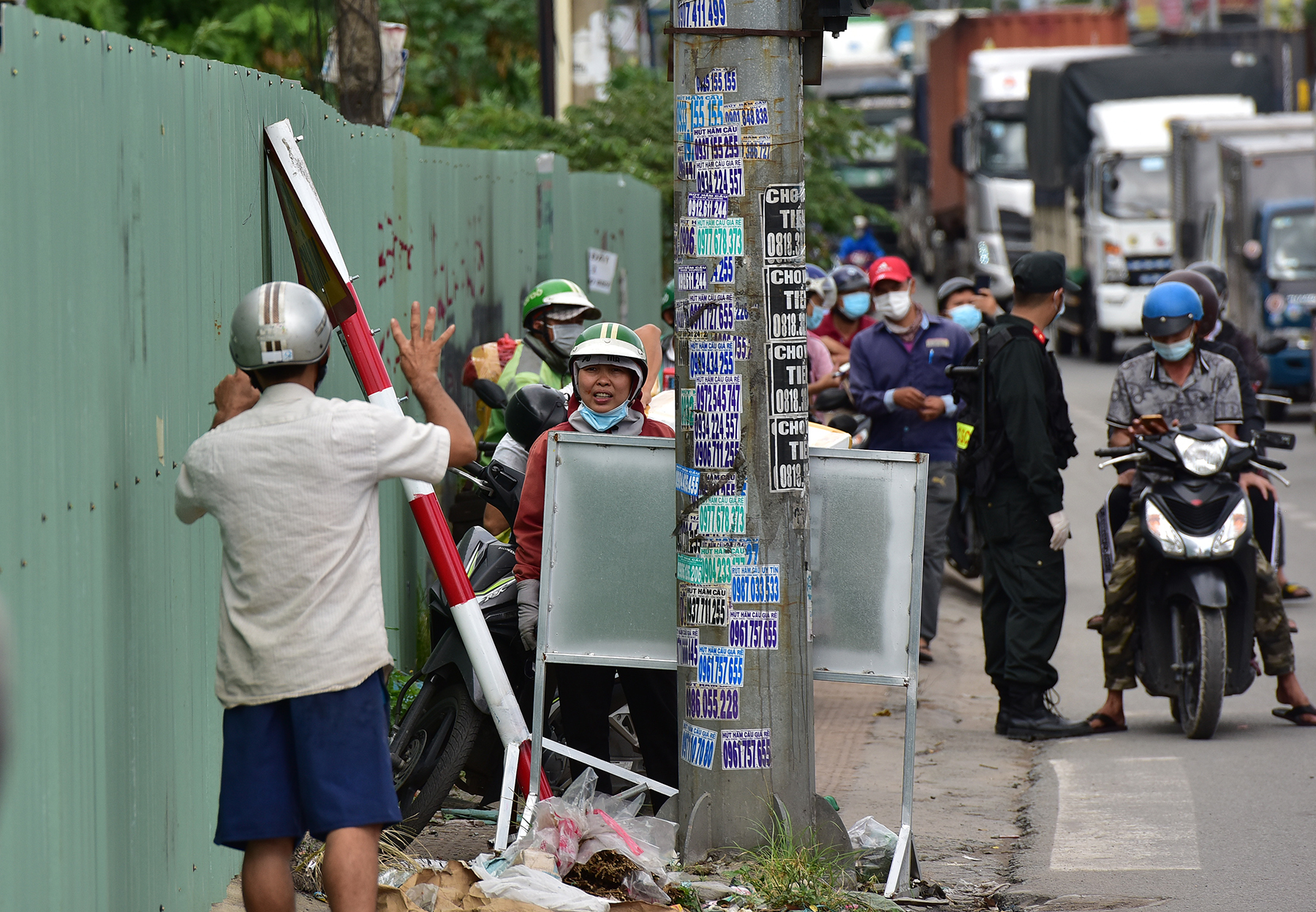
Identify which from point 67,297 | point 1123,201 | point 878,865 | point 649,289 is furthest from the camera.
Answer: point 1123,201

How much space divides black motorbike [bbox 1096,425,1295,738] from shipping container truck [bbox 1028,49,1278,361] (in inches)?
788

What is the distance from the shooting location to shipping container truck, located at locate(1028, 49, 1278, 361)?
2795 cm

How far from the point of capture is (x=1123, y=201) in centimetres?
2811

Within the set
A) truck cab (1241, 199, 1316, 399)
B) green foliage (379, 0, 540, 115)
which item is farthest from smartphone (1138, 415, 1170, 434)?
green foliage (379, 0, 540, 115)

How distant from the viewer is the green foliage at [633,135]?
1884cm

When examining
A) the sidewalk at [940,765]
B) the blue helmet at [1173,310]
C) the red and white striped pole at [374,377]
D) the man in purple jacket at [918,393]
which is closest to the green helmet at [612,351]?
the red and white striped pole at [374,377]

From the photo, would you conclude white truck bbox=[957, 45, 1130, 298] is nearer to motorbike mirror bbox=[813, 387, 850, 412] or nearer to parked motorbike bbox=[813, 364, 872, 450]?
parked motorbike bbox=[813, 364, 872, 450]

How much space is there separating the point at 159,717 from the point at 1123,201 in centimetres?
2536

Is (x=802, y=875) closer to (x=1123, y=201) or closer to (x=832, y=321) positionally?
(x=832, y=321)

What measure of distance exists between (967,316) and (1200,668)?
476cm

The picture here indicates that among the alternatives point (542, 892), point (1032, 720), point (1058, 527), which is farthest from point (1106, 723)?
point (542, 892)

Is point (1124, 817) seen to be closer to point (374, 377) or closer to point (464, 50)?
point (374, 377)

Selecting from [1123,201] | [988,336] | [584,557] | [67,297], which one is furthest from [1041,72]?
[67,297]

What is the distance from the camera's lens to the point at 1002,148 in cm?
3481
